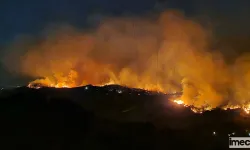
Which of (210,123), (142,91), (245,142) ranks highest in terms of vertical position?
(142,91)

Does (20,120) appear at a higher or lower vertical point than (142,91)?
lower

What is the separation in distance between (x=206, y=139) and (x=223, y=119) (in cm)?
865

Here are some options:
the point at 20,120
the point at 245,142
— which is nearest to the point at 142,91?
the point at 20,120

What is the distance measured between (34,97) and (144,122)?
2836cm

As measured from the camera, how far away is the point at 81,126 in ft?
211

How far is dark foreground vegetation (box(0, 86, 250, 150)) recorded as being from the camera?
57031 millimetres

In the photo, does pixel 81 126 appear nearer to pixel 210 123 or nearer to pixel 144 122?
pixel 144 122

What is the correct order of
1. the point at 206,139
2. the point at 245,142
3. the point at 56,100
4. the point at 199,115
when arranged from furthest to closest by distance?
the point at 56,100 → the point at 199,115 → the point at 206,139 → the point at 245,142

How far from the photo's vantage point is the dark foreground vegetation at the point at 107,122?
57.0m

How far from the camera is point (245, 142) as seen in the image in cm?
4394

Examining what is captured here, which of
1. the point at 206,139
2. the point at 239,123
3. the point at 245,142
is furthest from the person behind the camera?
the point at 239,123

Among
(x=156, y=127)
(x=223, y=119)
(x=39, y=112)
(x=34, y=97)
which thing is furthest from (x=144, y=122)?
(x=34, y=97)

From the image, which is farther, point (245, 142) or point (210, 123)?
point (210, 123)

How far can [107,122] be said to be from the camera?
2569 inches
